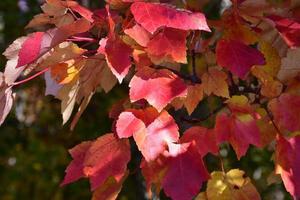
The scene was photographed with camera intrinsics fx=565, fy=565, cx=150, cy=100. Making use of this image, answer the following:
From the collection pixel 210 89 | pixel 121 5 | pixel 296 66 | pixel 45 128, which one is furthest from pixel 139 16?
pixel 45 128

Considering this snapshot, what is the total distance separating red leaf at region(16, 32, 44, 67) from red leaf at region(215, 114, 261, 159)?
27 cm

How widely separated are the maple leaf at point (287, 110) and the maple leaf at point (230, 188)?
0.10 m

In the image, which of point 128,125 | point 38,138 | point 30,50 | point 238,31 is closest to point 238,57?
point 238,31

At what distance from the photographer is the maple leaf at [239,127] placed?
76cm

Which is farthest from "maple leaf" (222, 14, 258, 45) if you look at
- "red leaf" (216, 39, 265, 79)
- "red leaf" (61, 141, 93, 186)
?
"red leaf" (61, 141, 93, 186)

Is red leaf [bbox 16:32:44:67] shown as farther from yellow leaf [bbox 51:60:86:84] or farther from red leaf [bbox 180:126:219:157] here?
red leaf [bbox 180:126:219:157]

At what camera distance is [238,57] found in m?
0.76

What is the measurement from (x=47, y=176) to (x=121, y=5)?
6.81 ft

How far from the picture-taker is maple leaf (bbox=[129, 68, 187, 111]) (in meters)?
0.71

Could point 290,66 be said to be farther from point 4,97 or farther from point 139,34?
point 4,97

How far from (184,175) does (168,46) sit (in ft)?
0.54

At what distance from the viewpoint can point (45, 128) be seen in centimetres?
296

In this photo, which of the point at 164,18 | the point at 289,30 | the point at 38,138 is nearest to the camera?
the point at 164,18

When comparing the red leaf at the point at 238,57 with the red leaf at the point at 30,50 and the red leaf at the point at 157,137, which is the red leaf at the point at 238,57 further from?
the red leaf at the point at 30,50
